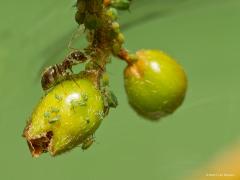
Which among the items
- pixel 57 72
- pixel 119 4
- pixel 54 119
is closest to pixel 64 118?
pixel 54 119

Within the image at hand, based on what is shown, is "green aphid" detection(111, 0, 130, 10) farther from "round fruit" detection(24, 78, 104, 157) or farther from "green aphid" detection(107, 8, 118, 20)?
"round fruit" detection(24, 78, 104, 157)

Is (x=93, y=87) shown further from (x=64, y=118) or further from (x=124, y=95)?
(x=124, y=95)

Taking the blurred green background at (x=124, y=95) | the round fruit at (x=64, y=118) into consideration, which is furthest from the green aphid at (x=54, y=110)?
the blurred green background at (x=124, y=95)

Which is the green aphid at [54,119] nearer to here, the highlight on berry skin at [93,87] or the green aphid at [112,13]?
the highlight on berry skin at [93,87]

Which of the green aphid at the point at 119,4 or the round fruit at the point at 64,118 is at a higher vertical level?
the green aphid at the point at 119,4

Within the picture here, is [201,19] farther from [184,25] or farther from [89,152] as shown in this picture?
[89,152]

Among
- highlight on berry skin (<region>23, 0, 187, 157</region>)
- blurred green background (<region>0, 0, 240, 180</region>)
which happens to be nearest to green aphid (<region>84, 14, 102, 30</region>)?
highlight on berry skin (<region>23, 0, 187, 157</region>)
